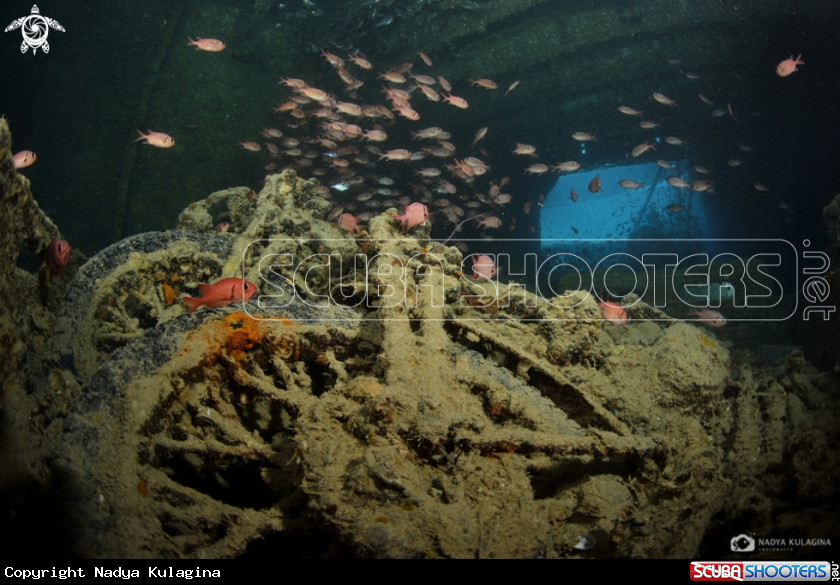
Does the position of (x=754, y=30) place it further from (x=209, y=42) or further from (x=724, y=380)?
(x=209, y=42)

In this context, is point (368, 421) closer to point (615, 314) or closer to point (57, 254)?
point (57, 254)

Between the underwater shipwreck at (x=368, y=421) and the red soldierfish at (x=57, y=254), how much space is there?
14 cm

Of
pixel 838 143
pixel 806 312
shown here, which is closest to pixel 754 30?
pixel 838 143

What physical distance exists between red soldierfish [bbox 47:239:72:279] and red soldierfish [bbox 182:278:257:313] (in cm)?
152

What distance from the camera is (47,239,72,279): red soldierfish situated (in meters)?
3.56

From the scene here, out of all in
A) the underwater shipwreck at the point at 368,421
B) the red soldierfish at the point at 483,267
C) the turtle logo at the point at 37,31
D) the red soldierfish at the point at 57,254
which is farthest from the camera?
the turtle logo at the point at 37,31

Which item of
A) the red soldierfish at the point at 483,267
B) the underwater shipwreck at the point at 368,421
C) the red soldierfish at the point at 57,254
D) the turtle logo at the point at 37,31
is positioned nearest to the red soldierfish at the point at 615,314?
the underwater shipwreck at the point at 368,421

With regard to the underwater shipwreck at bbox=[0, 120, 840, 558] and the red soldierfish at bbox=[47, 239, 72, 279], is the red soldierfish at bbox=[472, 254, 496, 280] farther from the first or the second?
the red soldierfish at bbox=[47, 239, 72, 279]

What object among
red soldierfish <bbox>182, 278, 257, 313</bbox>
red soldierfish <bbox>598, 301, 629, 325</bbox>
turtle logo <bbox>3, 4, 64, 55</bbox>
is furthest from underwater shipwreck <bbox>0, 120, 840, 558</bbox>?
turtle logo <bbox>3, 4, 64, 55</bbox>

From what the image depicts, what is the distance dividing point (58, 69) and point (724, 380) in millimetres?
15549

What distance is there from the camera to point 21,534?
6.28 ft

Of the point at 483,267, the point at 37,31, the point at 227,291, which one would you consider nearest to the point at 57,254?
the point at 227,291

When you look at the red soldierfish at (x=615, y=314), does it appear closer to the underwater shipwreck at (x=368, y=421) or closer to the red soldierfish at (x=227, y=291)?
the underwater shipwreck at (x=368, y=421)

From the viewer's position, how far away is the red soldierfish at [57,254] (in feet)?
11.7
